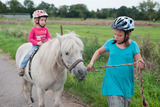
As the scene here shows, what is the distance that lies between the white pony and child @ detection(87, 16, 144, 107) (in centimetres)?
47

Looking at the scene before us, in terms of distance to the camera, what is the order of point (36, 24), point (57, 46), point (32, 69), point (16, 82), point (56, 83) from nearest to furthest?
1. point (57, 46)
2. point (56, 83)
3. point (32, 69)
4. point (36, 24)
5. point (16, 82)

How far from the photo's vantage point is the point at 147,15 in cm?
3647

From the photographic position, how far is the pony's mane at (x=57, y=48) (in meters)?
2.09

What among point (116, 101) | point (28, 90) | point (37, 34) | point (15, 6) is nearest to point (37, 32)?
point (37, 34)

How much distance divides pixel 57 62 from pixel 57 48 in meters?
0.26

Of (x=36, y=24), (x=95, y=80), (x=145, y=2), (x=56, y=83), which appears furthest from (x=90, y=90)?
(x=145, y=2)

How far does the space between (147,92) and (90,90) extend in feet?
4.53

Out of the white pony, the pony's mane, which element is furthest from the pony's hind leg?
the pony's mane

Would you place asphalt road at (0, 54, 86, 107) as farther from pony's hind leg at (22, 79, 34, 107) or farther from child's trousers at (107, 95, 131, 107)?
child's trousers at (107, 95, 131, 107)

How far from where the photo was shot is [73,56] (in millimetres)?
2062

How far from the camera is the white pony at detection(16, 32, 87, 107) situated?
2.04 meters

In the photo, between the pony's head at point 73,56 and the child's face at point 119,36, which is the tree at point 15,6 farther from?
the child's face at point 119,36

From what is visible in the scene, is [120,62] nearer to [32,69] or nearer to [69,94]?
[32,69]

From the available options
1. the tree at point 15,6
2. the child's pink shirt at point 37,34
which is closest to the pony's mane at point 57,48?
the child's pink shirt at point 37,34
